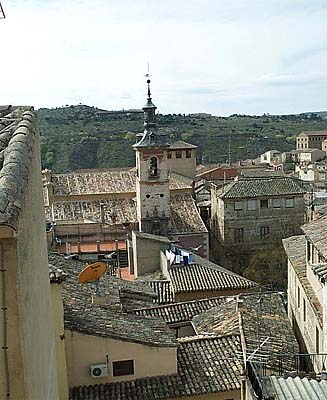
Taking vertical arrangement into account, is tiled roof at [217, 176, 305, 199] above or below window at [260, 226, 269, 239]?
above

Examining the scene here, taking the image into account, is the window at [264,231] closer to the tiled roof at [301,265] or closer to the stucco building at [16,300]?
the tiled roof at [301,265]

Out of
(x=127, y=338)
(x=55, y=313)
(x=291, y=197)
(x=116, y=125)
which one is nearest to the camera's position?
(x=55, y=313)

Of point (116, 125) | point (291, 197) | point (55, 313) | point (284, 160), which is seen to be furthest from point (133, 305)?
point (116, 125)

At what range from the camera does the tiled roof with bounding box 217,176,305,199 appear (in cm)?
3500

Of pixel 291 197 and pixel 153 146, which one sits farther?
pixel 291 197

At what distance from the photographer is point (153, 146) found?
30.4 m

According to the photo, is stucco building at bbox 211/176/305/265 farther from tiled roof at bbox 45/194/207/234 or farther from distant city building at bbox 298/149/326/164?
distant city building at bbox 298/149/326/164

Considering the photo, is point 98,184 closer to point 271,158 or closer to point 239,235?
point 239,235

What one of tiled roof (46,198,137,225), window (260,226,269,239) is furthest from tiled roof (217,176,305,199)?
tiled roof (46,198,137,225)

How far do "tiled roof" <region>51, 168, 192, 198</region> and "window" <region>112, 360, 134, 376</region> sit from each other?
22.5m

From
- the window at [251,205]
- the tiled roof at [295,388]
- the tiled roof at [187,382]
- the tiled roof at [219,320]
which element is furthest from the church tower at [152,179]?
the tiled roof at [295,388]

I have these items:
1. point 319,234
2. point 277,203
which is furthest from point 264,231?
point 319,234

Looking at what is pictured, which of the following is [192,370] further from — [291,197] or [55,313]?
[291,197]

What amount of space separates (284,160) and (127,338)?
69602 mm
